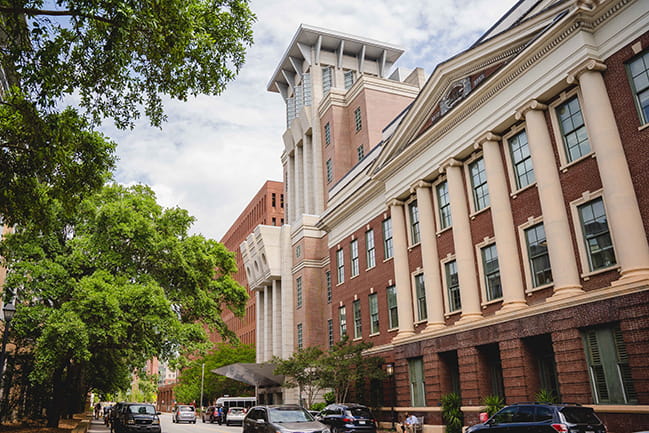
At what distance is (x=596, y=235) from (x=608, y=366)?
443cm

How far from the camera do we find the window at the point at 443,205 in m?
28.0

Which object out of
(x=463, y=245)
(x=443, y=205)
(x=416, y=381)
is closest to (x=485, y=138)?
(x=463, y=245)

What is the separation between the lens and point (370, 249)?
1417 inches

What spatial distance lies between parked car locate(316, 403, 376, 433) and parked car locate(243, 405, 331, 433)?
541cm

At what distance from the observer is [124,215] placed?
28.2 m

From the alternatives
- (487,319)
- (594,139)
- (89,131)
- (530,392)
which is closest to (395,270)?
(487,319)

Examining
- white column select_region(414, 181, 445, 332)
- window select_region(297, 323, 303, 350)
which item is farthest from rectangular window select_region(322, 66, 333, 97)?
white column select_region(414, 181, 445, 332)

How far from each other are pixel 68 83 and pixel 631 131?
55.9ft

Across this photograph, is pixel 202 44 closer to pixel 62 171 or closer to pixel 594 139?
pixel 62 171

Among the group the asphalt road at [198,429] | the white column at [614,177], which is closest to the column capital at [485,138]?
the white column at [614,177]

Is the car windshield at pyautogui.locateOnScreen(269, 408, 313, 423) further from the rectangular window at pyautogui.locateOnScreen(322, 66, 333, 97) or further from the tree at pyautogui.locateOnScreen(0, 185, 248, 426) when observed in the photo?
the rectangular window at pyautogui.locateOnScreen(322, 66, 333, 97)

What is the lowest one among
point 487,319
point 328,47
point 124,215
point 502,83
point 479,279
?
point 487,319

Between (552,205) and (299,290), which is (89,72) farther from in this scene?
(299,290)

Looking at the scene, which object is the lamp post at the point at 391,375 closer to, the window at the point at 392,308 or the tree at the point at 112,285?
the window at the point at 392,308
